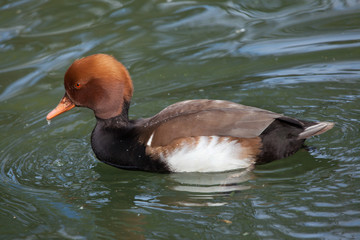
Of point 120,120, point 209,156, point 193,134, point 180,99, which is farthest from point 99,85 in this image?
point 180,99

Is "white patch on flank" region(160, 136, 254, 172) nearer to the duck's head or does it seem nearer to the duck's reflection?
the duck's reflection

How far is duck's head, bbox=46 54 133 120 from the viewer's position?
499 centimetres

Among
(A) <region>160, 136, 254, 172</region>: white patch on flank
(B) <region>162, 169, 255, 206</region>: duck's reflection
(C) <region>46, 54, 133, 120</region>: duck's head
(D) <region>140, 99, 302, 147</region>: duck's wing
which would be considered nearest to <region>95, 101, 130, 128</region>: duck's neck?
(C) <region>46, 54, 133, 120</region>: duck's head

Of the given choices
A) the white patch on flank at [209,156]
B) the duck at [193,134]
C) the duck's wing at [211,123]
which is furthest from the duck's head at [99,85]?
the white patch on flank at [209,156]

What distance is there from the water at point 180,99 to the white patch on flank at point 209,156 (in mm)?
99

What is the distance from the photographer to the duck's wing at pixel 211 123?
4.68 metres

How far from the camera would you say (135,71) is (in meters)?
7.25

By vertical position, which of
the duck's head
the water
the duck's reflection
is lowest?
the duck's reflection

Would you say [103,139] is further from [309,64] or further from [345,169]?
[309,64]

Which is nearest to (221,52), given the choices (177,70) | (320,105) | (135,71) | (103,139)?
(177,70)

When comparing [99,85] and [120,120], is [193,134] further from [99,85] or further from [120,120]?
[99,85]

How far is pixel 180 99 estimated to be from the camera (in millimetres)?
6395

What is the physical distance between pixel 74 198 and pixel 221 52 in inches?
140

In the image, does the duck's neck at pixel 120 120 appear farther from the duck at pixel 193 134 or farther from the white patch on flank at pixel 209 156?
the white patch on flank at pixel 209 156
